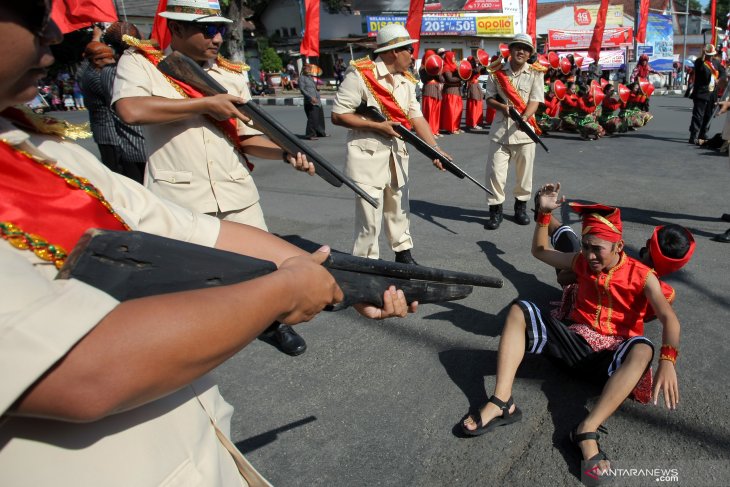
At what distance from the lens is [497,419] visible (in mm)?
2326

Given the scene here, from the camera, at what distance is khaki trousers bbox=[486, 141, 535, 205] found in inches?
206

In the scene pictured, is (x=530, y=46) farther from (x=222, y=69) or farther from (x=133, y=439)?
(x=133, y=439)

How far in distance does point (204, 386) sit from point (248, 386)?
5.77 feet

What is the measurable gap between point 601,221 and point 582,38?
1252 inches

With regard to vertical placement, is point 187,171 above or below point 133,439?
above

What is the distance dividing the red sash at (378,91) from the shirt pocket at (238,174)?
145 cm

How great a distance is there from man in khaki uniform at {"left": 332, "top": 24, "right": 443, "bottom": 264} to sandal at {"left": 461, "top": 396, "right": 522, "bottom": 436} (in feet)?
5.43

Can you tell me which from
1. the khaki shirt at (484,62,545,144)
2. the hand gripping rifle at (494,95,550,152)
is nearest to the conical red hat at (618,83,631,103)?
the khaki shirt at (484,62,545,144)

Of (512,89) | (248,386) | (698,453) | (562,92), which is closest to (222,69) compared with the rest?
(248,386)

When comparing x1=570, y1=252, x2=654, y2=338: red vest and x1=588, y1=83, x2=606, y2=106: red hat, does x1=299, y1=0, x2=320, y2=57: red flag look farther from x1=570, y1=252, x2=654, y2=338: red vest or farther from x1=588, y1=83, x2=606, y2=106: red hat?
x1=570, y1=252, x2=654, y2=338: red vest

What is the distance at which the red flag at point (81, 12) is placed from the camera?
474cm

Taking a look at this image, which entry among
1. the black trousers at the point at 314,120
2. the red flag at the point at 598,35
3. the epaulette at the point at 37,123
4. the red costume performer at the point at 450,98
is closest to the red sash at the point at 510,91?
the epaulette at the point at 37,123

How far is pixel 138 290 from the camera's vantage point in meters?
0.75

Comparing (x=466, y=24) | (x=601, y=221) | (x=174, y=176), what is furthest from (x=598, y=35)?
(x=466, y=24)
